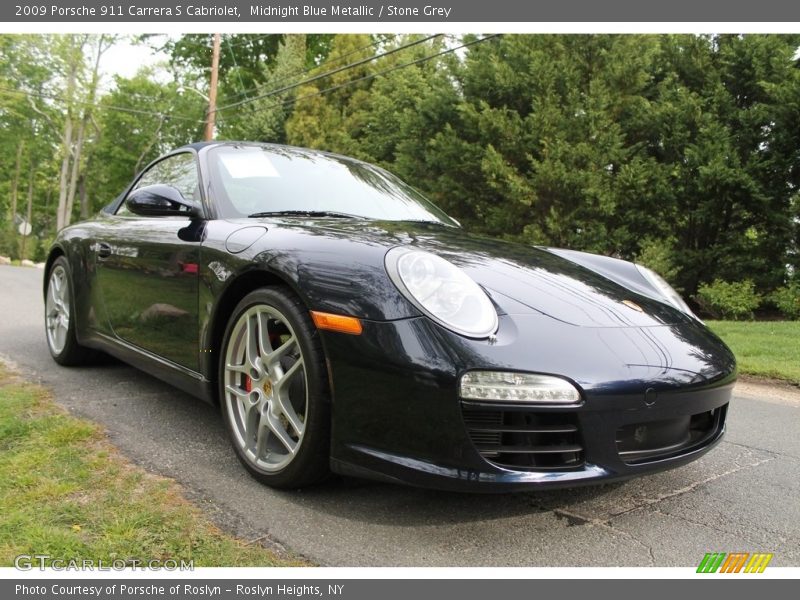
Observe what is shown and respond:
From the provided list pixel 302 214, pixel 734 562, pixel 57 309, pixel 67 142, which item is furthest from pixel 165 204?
pixel 67 142

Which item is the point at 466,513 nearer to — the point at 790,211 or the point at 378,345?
the point at 378,345

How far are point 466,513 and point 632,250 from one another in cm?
1028

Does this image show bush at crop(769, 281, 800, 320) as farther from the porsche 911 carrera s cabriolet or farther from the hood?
the hood

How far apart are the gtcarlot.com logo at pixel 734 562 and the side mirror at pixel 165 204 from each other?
231 cm

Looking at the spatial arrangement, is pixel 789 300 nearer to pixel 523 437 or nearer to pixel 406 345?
pixel 523 437

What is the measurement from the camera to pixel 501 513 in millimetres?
2088

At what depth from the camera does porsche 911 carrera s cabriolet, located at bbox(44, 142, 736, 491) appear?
1.79 meters

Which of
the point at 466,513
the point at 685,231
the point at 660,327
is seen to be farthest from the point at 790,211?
the point at 466,513

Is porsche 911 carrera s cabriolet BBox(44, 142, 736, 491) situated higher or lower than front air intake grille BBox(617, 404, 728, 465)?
higher

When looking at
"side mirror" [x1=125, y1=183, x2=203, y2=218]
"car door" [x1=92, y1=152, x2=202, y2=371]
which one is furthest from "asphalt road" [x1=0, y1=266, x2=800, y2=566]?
"side mirror" [x1=125, y1=183, x2=203, y2=218]

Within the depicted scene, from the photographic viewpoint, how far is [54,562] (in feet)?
5.53

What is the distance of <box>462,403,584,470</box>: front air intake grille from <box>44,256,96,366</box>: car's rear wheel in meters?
3.05

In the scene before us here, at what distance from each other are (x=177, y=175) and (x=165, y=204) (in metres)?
0.69

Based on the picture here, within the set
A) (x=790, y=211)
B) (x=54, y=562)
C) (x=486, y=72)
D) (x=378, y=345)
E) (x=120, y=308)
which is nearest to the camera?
(x=54, y=562)
